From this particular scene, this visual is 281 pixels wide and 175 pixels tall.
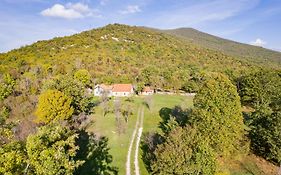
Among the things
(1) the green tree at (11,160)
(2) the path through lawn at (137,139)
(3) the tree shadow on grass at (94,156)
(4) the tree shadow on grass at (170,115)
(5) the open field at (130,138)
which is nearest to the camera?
(1) the green tree at (11,160)

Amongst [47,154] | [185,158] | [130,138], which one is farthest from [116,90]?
[47,154]

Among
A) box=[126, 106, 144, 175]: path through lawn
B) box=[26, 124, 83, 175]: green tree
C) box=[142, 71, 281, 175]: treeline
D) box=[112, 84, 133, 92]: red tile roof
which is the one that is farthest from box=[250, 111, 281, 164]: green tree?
box=[112, 84, 133, 92]: red tile roof

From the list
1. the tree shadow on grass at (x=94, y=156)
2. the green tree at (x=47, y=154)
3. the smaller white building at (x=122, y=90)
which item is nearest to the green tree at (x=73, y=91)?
the tree shadow on grass at (x=94, y=156)

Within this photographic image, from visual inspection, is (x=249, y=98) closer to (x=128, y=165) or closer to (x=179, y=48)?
(x=128, y=165)

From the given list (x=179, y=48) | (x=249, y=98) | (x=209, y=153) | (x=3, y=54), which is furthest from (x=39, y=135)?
(x=179, y=48)

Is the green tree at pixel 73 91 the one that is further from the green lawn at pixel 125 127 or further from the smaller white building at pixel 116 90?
the smaller white building at pixel 116 90

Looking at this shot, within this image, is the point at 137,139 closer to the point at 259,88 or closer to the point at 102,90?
the point at 102,90
